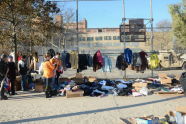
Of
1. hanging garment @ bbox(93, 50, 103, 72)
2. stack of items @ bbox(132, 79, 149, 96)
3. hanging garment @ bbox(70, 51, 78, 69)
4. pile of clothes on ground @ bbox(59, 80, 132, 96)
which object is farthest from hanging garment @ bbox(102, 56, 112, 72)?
stack of items @ bbox(132, 79, 149, 96)

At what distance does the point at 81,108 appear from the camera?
1002 cm

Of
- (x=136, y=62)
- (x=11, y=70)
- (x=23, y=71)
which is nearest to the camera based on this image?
(x=11, y=70)

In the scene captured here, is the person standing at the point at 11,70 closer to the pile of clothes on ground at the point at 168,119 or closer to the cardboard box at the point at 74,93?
the cardboard box at the point at 74,93

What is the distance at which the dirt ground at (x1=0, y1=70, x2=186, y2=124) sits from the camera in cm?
841

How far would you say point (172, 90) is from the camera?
13094 millimetres

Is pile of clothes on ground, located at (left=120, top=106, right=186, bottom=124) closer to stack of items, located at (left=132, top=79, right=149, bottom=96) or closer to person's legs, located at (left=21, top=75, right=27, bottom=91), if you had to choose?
stack of items, located at (left=132, top=79, right=149, bottom=96)

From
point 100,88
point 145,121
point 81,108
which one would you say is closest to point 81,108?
point 81,108

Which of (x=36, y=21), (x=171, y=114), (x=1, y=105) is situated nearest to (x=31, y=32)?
(x=36, y=21)

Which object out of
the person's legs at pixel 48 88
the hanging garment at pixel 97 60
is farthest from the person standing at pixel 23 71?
the hanging garment at pixel 97 60

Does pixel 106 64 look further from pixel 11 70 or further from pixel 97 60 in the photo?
pixel 11 70

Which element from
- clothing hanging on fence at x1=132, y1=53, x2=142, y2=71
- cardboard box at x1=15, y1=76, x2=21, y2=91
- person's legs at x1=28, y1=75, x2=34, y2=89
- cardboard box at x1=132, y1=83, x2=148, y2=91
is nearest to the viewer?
cardboard box at x1=132, y1=83, x2=148, y2=91

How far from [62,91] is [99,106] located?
10.5ft

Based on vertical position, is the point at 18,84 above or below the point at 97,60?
below

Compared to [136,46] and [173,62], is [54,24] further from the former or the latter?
[136,46]
